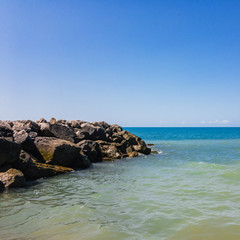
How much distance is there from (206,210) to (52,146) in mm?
10288

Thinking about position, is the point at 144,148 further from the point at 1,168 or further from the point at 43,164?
the point at 1,168

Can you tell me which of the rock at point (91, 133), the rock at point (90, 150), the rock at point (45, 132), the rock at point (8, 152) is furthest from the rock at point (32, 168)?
the rock at point (91, 133)

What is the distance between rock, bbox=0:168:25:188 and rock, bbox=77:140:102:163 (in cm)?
888

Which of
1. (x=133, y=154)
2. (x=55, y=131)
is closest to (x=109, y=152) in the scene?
(x=133, y=154)

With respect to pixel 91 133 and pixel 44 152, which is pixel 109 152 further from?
pixel 44 152

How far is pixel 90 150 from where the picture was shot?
2073 centimetres

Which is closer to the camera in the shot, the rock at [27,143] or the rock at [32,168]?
the rock at [32,168]

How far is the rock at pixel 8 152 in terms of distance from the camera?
11.5 meters

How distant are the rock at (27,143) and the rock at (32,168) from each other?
126cm

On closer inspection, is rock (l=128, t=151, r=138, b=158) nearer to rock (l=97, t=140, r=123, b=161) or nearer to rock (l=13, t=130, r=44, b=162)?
rock (l=97, t=140, r=123, b=161)

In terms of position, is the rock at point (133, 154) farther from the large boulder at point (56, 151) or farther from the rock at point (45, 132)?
the large boulder at point (56, 151)

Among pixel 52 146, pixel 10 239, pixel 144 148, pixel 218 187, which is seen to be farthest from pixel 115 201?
pixel 144 148

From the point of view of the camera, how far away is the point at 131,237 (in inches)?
239

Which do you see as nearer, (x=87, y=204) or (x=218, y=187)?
(x=87, y=204)
